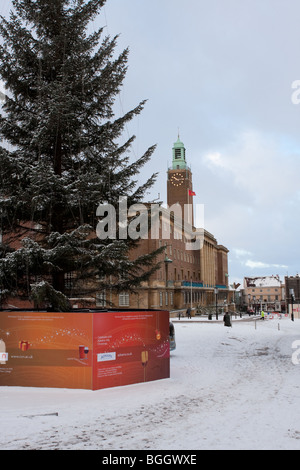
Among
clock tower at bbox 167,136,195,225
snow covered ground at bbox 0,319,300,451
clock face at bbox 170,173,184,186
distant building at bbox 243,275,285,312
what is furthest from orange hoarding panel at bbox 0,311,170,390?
distant building at bbox 243,275,285,312

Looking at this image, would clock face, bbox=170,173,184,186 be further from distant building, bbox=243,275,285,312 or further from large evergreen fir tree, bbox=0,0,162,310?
large evergreen fir tree, bbox=0,0,162,310

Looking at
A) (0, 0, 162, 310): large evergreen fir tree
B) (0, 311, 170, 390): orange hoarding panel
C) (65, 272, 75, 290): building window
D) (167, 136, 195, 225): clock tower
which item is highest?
(167, 136, 195, 225): clock tower

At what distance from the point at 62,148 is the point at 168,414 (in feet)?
32.1

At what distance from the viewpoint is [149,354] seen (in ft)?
A: 38.0

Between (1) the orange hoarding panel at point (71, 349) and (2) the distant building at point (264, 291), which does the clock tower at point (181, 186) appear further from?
(1) the orange hoarding panel at point (71, 349)

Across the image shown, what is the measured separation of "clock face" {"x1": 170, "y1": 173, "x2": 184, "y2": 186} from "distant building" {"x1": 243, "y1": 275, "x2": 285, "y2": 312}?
58564 mm

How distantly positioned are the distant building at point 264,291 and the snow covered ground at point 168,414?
141032 millimetres

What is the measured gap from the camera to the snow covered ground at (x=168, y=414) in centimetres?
657

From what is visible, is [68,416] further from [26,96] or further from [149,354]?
[26,96]

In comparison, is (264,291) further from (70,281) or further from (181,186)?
(70,281)

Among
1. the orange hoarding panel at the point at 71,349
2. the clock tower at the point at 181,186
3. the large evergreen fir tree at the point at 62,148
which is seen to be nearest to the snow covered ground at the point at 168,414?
the orange hoarding panel at the point at 71,349

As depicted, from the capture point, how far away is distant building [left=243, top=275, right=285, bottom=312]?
150 meters

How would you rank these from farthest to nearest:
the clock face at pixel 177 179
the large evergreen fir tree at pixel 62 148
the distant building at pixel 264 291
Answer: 1. the distant building at pixel 264 291
2. the clock face at pixel 177 179
3. the large evergreen fir tree at pixel 62 148
